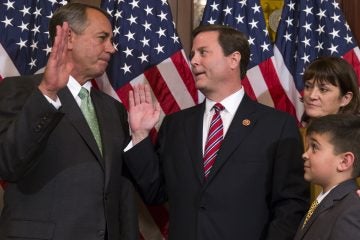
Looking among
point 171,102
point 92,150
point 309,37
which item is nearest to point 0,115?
point 92,150

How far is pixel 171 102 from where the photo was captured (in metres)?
3.12

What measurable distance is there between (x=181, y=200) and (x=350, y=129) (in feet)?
2.51

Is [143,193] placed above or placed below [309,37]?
below

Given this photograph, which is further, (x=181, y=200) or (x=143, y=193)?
(x=143, y=193)

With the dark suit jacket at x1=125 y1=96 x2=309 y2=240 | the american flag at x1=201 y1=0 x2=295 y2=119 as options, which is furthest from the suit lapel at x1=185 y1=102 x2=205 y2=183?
the american flag at x1=201 y1=0 x2=295 y2=119

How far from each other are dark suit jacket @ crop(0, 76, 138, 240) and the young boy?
78 cm

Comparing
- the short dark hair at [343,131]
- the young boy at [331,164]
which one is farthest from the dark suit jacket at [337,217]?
the short dark hair at [343,131]

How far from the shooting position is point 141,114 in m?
2.61

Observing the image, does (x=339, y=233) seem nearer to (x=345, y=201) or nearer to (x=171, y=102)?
(x=345, y=201)

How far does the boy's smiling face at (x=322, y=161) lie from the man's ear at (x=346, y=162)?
0.03 ft

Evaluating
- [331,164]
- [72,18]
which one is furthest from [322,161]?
[72,18]

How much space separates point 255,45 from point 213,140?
93cm

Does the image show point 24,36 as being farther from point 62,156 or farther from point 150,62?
point 62,156

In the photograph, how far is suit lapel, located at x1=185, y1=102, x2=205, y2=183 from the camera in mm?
2436
